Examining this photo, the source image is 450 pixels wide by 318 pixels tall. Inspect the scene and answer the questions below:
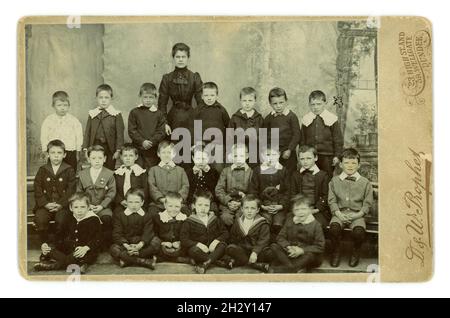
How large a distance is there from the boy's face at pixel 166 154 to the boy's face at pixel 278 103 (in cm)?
55

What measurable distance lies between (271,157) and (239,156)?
16 cm

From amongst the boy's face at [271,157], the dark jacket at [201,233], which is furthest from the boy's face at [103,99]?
the boy's face at [271,157]

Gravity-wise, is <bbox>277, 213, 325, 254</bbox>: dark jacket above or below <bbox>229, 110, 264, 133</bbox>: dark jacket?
below

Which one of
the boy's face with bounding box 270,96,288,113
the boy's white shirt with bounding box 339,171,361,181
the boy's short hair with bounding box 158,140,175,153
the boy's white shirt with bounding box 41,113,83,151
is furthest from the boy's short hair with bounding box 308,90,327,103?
the boy's white shirt with bounding box 41,113,83,151

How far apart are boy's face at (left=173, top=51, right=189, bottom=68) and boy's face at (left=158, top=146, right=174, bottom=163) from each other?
41cm

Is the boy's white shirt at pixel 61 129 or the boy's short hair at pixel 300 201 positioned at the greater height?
the boy's white shirt at pixel 61 129

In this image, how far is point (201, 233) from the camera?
9.52 feet

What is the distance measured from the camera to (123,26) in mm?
2902

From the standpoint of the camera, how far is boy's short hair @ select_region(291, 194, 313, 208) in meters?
2.91

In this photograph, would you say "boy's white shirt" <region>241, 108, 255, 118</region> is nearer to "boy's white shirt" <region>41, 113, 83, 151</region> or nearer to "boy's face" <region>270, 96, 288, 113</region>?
"boy's face" <region>270, 96, 288, 113</region>

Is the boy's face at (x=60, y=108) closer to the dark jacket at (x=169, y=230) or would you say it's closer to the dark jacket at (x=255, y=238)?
the dark jacket at (x=169, y=230)

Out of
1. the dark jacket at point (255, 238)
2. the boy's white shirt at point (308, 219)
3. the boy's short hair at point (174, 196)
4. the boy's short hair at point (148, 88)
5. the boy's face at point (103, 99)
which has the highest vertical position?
the boy's short hair at point (148, 88)

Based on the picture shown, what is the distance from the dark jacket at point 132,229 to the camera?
9.53ft
